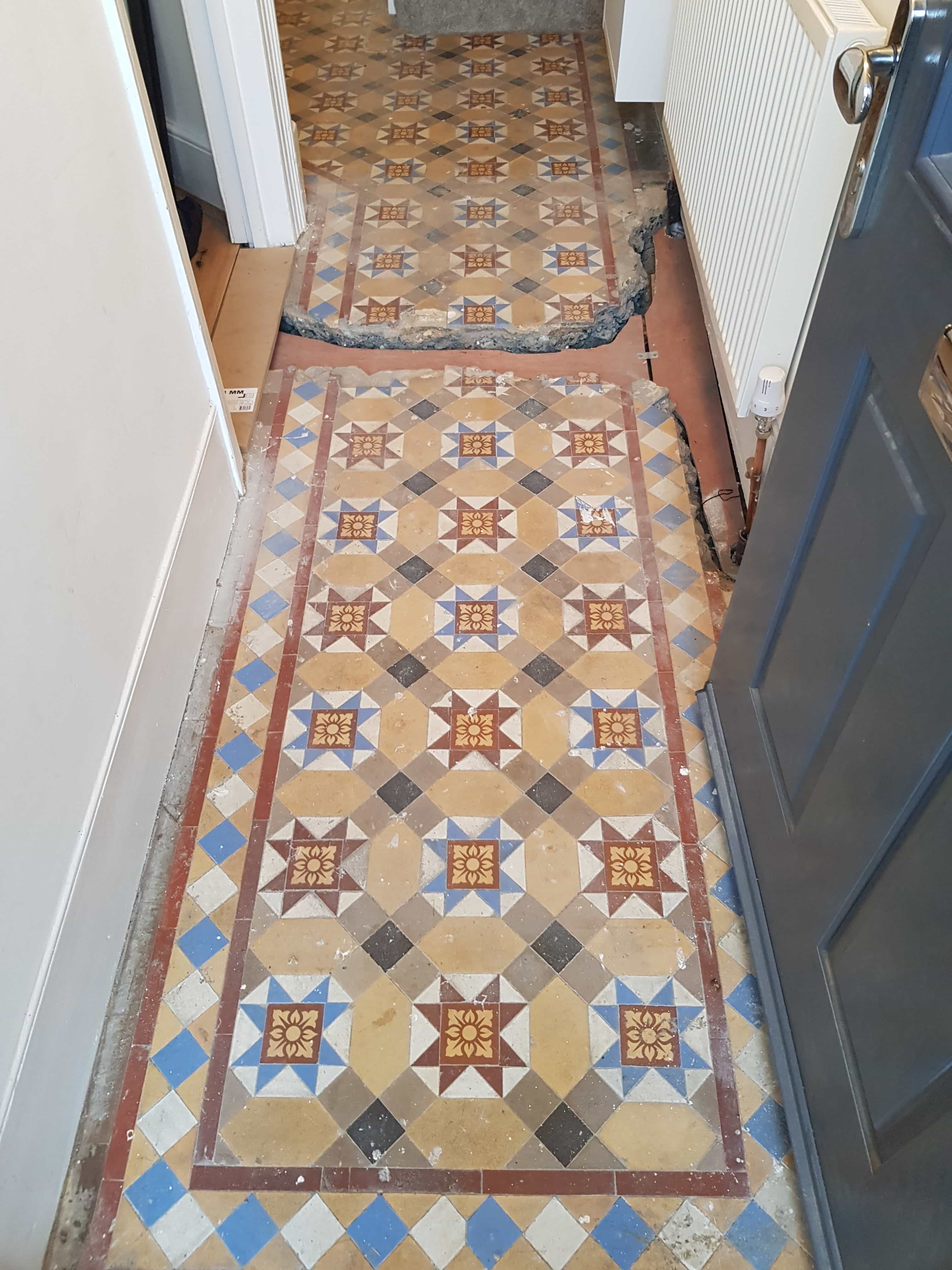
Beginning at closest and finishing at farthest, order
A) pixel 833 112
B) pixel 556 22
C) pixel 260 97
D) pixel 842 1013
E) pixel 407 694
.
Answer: pixel 842 1013, pixel 833 112, pixel 407 694, pixel 260 97, pixel 556 22

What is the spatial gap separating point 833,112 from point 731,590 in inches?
36.1

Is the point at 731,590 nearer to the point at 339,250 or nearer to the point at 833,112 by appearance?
the point at 833,112

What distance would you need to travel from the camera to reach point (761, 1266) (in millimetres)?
1317

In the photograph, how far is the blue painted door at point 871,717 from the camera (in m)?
0.96

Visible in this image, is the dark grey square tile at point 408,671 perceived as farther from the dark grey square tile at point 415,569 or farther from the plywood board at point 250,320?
the plywood board at point 250,320

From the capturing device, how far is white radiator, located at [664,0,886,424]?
156 centimetres

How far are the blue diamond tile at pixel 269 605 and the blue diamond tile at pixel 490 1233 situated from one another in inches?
47.8

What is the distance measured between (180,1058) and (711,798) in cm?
103

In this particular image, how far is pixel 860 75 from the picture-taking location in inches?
40.4

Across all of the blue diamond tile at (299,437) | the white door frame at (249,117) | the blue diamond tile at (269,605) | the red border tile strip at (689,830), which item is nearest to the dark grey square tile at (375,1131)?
the red border tile strip at (689,830)

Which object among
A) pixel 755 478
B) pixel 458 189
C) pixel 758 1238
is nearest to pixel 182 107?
pixel 458 189

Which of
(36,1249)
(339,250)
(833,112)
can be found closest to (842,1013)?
(36,1249)

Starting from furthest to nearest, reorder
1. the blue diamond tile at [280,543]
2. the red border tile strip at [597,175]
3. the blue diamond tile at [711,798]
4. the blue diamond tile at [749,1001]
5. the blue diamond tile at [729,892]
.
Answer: the red border tile strip at [597,175], the blue diamond tile at [280,543], the blue diamond tile at [711,798], the blue diamond tile at [729,892], the blue diamond tile at [749,1001]

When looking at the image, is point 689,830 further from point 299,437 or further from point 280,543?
point 299,437
